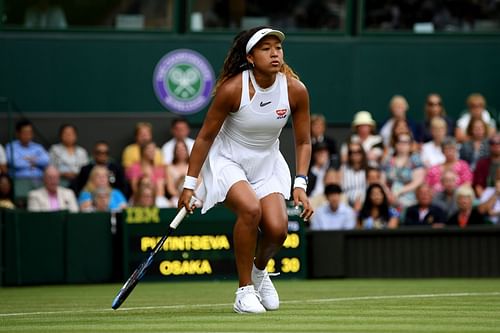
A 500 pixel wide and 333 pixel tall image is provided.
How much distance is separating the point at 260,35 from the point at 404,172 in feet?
27.4

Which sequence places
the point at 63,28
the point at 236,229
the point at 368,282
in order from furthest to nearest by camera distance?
the point at 63,28, the point at 368,282, the point at 236,229

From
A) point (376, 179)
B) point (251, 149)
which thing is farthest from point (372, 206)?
point (251, 149)

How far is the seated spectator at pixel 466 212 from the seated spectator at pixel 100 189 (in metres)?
4.30

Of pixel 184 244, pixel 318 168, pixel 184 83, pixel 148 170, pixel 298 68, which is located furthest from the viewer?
pixel 298 68

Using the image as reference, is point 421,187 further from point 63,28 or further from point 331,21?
point 63,28

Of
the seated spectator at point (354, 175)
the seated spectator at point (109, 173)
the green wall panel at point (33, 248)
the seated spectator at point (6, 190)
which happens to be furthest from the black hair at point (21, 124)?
the seated spectator at point (354, 175)

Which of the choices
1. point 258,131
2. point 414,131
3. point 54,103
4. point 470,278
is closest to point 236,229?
point 258,131

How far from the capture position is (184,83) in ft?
67.6

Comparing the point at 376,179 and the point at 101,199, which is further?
the point at 376,179

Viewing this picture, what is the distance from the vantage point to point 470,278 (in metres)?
15.9

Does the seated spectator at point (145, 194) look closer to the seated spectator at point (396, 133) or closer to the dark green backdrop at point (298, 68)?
the seated spectator at point (396, 133)

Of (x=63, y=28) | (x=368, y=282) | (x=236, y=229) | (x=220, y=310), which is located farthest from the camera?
(x=63, y=28)

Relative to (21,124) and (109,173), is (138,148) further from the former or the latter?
(21,124)

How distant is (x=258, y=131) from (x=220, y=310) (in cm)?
144
